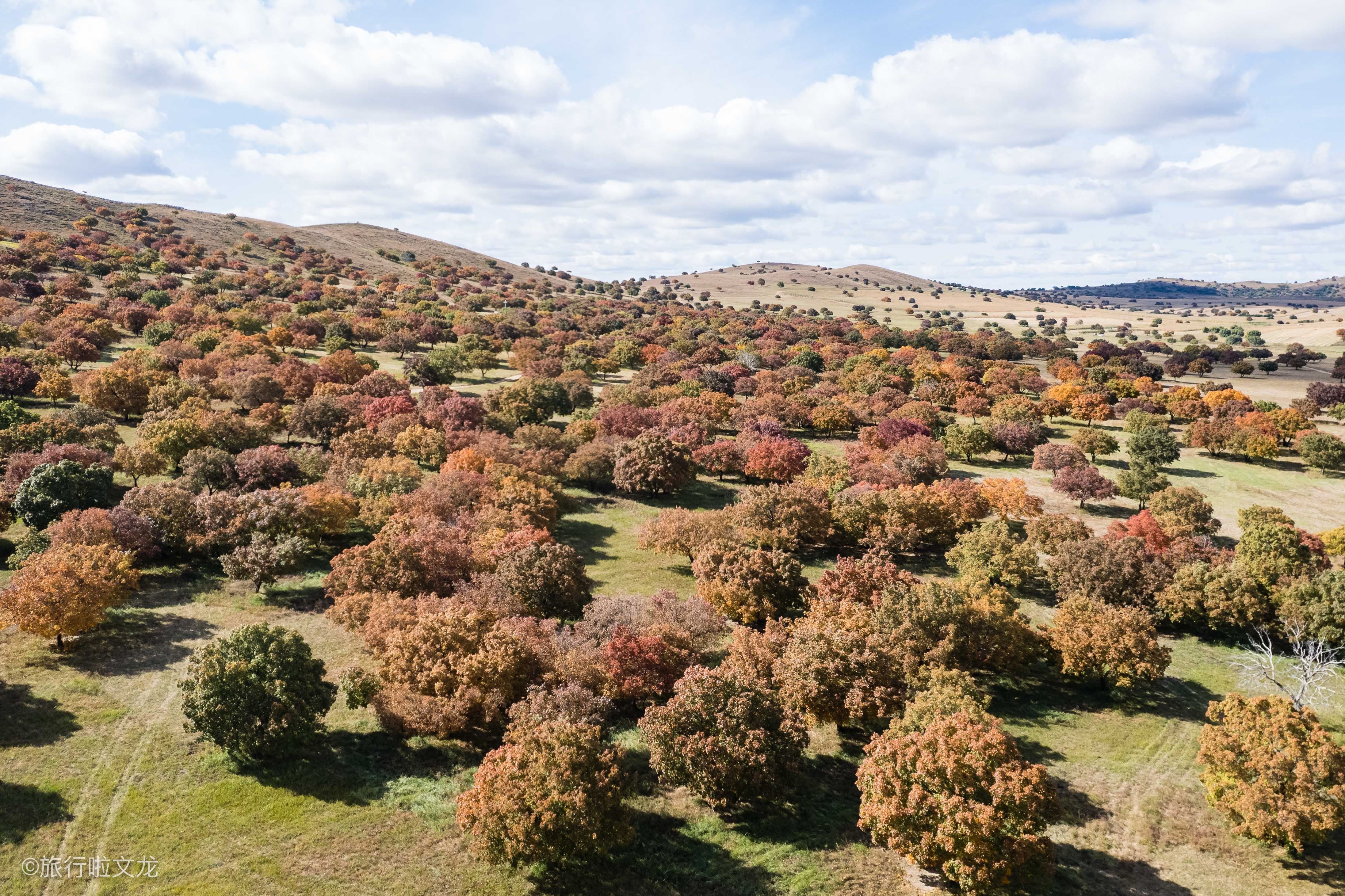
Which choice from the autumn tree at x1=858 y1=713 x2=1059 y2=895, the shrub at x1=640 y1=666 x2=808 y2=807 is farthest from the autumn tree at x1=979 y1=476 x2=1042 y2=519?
the shrub at x1=640 y1=666 x2=808 y2=807

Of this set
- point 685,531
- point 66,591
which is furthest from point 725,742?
point 66,591

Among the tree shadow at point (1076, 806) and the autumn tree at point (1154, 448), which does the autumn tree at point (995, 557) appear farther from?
the autumn tree at point (1154, 448)

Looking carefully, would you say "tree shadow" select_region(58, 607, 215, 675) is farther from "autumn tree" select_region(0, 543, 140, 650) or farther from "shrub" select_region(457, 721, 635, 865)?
"shrub" select_region(457, 721, 635, 865)

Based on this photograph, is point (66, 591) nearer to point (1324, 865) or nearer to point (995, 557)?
point (995, 557)

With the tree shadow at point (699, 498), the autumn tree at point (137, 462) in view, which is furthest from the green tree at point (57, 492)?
the tree shadow at point (699, 498)

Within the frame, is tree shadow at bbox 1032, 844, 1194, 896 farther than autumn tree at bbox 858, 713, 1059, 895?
Yes

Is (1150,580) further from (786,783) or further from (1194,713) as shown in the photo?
(786,783)

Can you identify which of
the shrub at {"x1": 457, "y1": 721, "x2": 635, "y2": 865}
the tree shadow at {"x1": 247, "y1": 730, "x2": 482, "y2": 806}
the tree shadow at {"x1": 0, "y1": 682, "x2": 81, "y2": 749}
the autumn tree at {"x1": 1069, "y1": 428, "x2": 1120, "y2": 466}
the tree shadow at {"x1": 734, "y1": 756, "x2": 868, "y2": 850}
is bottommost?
the tree shadow at {"x1": 734, "y1": 756, "x2": 868, "y2": 850}
